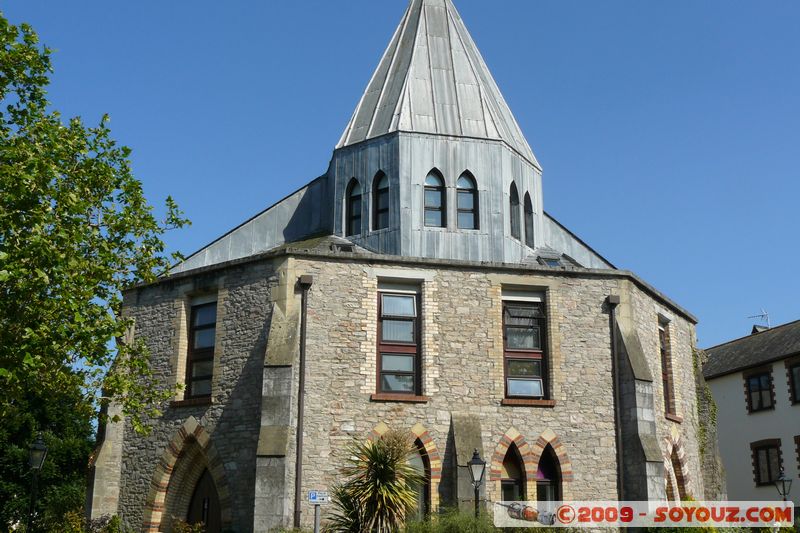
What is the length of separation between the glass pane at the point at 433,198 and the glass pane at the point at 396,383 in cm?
522

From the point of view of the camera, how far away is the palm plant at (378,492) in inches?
749

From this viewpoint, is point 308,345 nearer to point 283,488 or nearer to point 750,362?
point 283,488

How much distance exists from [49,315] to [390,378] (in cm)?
864

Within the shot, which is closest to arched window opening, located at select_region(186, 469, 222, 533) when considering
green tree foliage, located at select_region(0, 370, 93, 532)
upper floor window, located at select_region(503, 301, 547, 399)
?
upper floor window, located at select_region(503, 301, 547, 399)

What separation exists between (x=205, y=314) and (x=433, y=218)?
673 cm

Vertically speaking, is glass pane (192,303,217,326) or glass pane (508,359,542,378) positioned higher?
glass pane (192,303,217,326)

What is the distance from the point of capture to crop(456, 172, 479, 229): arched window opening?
26203 mm

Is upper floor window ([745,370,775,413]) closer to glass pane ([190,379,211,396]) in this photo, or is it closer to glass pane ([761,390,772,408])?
glass pane ([761,390,772,408])

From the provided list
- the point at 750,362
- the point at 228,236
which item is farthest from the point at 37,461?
the point at 750,362

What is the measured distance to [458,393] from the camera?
2345 cm

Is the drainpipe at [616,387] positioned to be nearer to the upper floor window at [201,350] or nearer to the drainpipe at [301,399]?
the drainpipe at [301,399]

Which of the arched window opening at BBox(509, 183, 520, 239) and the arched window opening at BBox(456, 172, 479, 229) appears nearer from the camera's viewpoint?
the arched window opening at BBox(456, 172, 479, 229)

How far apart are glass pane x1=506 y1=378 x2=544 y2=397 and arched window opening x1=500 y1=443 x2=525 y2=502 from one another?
1412 mm

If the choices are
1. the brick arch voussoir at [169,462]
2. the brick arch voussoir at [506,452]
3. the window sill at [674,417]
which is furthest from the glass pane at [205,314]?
the window sill at [674,417]
